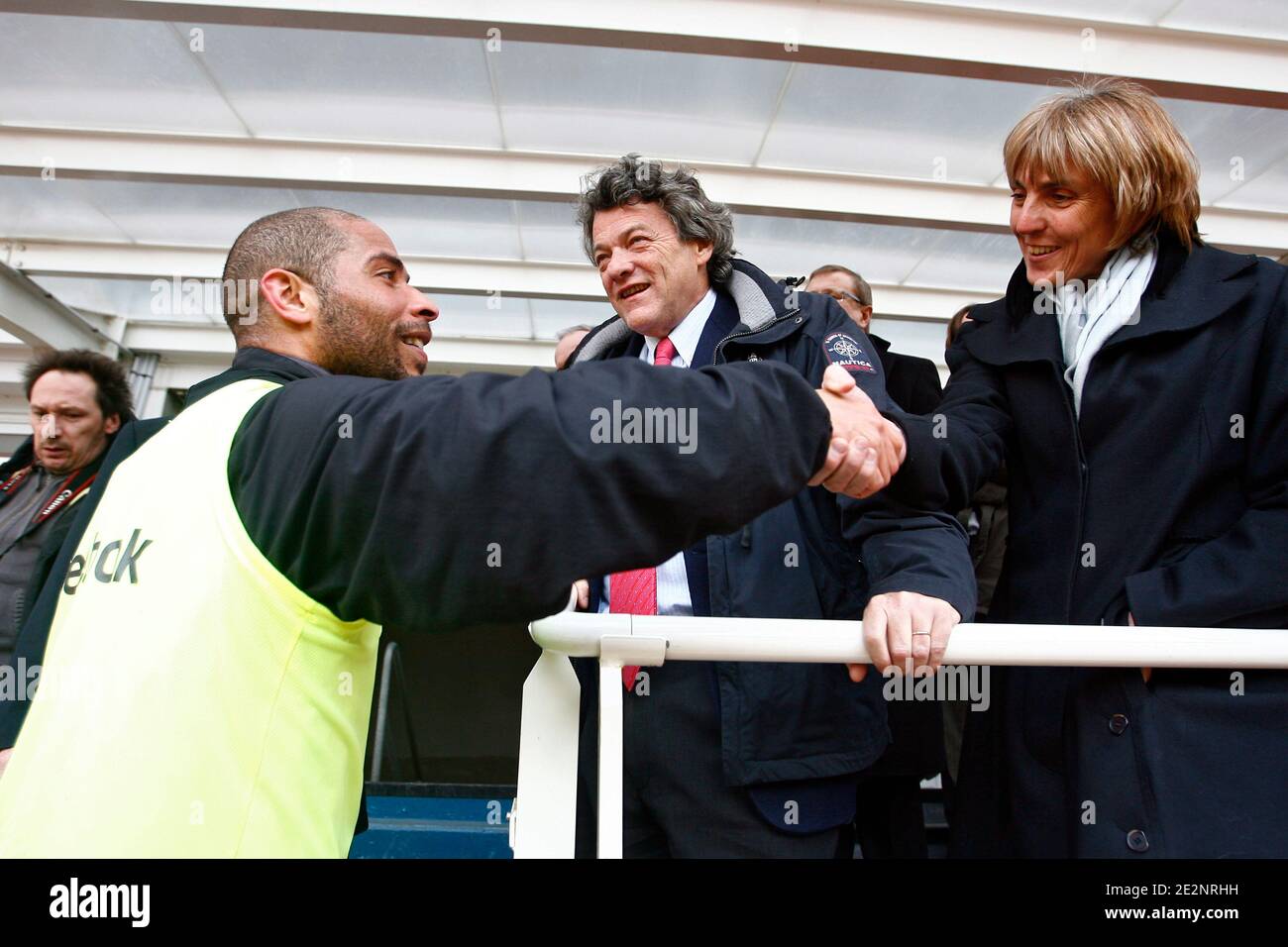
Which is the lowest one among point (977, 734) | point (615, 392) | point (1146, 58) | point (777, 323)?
point (977, 734)

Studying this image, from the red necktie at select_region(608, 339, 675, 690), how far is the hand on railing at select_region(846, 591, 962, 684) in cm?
55

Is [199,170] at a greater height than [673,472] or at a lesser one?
greater

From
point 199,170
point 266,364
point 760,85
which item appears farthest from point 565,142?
point 266,364

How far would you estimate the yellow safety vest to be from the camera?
0.93 metres

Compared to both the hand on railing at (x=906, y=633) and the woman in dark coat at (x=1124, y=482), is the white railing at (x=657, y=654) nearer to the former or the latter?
the hand on railing at (x=906, y=633)

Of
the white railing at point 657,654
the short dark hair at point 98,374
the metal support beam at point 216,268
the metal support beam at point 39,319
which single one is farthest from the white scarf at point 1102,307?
the metal support beam at point 39,319

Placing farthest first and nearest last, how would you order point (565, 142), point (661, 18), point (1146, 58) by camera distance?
point (565, 142)
point (1146, 58)
point (661, 18)

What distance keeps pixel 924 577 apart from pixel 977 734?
46cm

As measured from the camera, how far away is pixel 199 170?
5.39 m

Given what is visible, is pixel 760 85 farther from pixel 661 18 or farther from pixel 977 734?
pixel 977 734

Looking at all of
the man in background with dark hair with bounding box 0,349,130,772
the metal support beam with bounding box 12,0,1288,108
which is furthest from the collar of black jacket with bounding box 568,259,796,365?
the metal support beam with bounding box 12,0,1288,108

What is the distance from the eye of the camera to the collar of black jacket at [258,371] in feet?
4.12

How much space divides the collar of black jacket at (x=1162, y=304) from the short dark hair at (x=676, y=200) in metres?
0.67

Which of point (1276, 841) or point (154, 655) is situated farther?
point (1276, 841)
